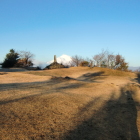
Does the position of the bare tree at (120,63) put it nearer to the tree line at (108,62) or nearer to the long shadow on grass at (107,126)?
the tree line at (108,62)

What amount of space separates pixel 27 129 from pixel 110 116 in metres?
2.45

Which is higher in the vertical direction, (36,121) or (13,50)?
(13,50)

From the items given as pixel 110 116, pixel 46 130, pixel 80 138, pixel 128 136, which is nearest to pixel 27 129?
pixel 46 130

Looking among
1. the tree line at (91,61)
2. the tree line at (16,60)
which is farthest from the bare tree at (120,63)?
the tree line at (16,60)

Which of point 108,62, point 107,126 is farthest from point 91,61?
point 107,126

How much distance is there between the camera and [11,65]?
1233 inches

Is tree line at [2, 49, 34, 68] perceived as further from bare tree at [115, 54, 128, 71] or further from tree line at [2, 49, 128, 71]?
bare tree at [115, 54, 128, 71]

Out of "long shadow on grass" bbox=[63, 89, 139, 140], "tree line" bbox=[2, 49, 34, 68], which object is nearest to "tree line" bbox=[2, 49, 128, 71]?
"tree line" bbox=[2, 49, 34, 68]

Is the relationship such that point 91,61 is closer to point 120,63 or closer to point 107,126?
point 120,63

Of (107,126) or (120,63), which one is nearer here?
(107,126)

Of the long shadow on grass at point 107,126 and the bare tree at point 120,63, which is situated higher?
the bare tree at point 120,63

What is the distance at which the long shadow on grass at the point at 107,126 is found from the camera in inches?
134

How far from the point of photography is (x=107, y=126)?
3.96 metres

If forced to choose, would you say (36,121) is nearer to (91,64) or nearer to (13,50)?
(91,64)
